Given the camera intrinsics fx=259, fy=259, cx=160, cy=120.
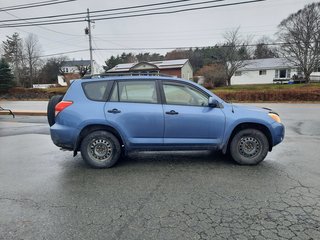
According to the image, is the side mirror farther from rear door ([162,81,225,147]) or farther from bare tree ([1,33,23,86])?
bare tree ([1,33,23,86])

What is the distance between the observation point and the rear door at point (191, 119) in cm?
489

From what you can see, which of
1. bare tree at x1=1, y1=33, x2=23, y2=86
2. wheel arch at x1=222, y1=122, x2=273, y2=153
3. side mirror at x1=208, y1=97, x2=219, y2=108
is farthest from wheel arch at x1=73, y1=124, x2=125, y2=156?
bare tree at x1=1, y1=33, x2=23, y2=86

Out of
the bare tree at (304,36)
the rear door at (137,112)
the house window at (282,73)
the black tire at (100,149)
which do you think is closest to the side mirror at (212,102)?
the rear door at (137,112)

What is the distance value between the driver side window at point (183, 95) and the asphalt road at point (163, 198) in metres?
1.24

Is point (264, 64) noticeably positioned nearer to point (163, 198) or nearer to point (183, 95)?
point (183, 95)

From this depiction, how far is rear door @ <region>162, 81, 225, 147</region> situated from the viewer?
16.0ft

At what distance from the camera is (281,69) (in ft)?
160

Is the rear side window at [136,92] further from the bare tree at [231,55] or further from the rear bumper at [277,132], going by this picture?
the bare tree at [231,55]

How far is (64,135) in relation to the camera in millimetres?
4914

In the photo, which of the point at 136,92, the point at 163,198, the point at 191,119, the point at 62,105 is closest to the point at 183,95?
the point at 191,119

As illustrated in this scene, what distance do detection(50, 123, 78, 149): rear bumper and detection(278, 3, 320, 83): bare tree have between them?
124 ft

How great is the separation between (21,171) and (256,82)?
166ft

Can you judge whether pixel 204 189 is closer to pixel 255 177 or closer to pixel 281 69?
pixel 255 177

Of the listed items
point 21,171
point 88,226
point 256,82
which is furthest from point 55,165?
point 256,82
